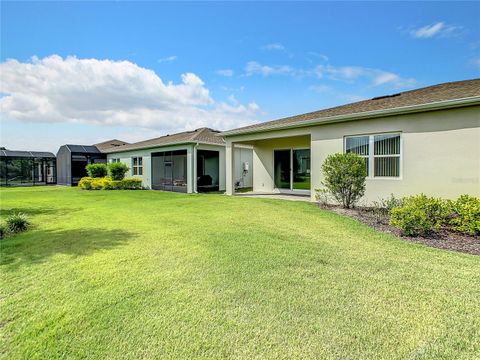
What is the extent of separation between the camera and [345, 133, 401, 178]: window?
8.92 m

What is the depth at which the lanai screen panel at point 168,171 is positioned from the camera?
1821cm

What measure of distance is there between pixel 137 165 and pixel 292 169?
13461 mm

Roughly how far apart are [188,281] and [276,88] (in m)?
14.4

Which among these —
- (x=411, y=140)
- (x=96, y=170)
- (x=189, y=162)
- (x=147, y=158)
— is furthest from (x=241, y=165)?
(x=96, y=170)

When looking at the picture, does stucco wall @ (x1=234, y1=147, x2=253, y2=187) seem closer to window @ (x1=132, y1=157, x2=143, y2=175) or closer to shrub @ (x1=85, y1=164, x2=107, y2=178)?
window @ (x1=132, y1=157, x2=143, y2=175)

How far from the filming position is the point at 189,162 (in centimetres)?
1631

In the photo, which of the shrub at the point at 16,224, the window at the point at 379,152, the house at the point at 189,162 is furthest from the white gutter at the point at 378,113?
the shrub at the point at 16,224

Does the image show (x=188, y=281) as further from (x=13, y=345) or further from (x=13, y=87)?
(x=13, y=87)

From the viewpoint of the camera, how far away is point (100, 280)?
3.53 m

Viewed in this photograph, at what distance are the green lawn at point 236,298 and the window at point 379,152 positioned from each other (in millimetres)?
4116

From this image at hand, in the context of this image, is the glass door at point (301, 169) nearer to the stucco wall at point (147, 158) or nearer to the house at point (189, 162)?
the house at point (189, 162)

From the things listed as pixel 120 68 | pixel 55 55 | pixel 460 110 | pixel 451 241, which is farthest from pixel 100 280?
pixel 120 68

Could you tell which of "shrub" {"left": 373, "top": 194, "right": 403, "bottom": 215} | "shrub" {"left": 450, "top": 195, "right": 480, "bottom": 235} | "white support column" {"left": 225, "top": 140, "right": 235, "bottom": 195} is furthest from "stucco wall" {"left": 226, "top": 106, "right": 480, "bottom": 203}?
"white support column" {"left": 225, "top": 140, "right": 235, "bottom": 195}

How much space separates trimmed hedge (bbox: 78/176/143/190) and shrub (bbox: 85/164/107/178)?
5.89 ft
